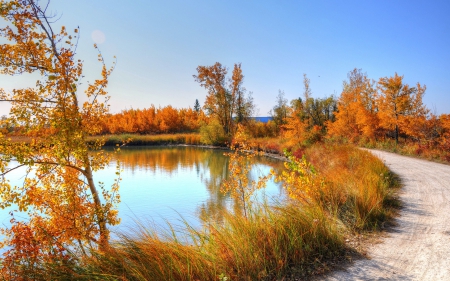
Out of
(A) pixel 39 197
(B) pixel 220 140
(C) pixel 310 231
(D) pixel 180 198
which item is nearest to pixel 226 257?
(C) pixel 310 231

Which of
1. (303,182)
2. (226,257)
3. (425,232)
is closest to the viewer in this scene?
(226,257)

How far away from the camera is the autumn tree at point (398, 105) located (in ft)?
63.9

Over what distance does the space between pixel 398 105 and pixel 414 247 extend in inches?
740

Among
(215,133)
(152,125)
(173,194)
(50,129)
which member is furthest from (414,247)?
(152,125)

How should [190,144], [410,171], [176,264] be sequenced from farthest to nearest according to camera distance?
[190,144] < [410,171] < [176,264]

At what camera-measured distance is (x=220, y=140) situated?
124 feet

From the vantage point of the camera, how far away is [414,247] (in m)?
4.27

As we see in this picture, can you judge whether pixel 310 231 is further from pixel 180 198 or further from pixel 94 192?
pixel 180 198

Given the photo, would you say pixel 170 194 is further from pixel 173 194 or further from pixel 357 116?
pixel 357 116

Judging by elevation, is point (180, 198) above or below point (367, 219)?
below

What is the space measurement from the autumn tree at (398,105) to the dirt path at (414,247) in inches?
549

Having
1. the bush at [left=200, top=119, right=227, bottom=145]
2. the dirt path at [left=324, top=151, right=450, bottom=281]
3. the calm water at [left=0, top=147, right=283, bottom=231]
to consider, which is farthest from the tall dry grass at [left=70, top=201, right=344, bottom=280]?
the bush at [left=200, top=119, right=227, bottom=145]

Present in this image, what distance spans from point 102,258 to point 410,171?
1077 centimetres

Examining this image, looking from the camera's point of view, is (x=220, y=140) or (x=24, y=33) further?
(x=220, y=140)
